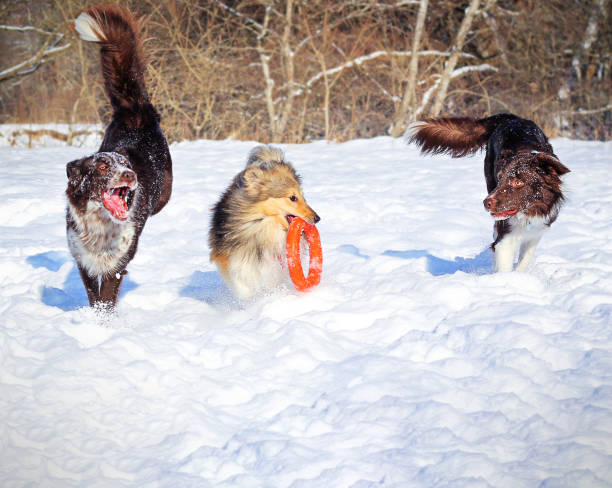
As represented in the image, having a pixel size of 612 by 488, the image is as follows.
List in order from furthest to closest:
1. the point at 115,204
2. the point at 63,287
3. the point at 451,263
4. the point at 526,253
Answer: the point at 451,263, the point at 63,287, the point at 526,253, the point at 115,204

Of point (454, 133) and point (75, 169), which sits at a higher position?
point (454, 133)

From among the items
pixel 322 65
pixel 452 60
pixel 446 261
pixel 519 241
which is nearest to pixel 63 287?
pixel 446 261

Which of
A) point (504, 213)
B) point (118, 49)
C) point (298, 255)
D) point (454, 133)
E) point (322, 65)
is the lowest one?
point (298, 255)

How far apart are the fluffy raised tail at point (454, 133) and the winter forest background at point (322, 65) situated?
6.95 metres

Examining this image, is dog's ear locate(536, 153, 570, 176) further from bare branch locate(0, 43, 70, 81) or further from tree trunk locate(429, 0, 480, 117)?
bare branch locate(0, 43, 70, 81)

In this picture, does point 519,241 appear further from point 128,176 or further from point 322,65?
point 322,65

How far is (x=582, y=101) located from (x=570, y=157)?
28.5 feet

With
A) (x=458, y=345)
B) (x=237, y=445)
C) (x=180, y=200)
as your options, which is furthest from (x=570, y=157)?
(x=237, y=445)

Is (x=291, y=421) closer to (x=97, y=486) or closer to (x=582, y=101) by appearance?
(x=97, y=486)

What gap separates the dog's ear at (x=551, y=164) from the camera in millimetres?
3926

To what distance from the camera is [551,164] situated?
397cm

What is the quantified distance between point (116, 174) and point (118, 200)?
0.76ft

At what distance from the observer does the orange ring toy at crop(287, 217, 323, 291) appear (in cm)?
420

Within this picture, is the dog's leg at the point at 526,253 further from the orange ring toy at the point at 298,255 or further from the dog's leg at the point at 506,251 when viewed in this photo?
the orange ring toy at the point at 298,255
